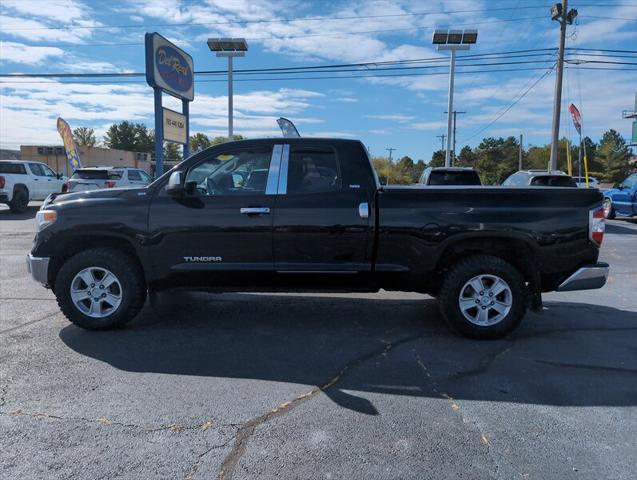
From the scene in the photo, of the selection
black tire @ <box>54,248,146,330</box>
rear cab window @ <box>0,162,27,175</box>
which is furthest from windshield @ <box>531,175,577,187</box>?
rear cab window @ <box>0,162,27,175</box>

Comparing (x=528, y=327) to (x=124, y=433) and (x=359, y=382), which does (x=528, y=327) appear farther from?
(x=124, y=433)

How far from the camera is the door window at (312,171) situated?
16.1 feet

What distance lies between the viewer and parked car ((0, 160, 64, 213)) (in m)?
17.6

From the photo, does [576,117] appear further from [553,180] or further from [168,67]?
[168,67]

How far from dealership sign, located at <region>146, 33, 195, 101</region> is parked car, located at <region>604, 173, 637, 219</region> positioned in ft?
47.4

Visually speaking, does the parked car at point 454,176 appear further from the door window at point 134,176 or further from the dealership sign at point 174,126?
the door window at point 134,176

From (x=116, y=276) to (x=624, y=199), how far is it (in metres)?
17.7

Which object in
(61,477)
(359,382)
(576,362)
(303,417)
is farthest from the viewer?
(576,362)

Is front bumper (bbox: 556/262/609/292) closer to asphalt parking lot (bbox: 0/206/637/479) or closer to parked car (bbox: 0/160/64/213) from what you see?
asphalt parking lot (bbox: 0/206/637/479)

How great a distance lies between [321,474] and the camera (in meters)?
2.73

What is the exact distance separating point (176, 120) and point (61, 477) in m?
13.3

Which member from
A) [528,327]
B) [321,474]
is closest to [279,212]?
[321,474]

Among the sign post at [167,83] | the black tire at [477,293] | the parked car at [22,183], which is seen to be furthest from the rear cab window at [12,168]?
the black tire at [477,293]

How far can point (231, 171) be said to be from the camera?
5.06 metres
